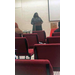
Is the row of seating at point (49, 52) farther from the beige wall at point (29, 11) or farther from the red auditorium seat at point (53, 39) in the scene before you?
the beige wall at point (29, 11)

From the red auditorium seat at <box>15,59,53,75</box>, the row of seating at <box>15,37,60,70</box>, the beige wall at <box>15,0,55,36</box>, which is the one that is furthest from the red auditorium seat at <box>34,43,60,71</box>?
the beige wall at <box>15,0,55,36</box>

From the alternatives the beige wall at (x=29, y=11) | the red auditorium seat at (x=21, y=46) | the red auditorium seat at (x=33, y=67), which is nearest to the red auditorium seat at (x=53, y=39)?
the red auditorium seat at (x=21, y=46)

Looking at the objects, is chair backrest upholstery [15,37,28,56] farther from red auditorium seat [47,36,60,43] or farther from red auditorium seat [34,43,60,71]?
red auditorium seat [34,43,60,71]

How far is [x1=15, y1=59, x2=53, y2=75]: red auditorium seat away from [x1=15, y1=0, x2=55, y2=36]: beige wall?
663cm

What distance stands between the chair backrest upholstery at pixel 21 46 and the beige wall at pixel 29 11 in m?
5.15

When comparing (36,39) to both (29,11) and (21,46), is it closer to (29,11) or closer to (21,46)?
(21,46)

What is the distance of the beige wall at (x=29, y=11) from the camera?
720 centimetres

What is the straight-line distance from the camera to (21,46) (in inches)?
92.0

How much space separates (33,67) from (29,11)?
22.5ft
